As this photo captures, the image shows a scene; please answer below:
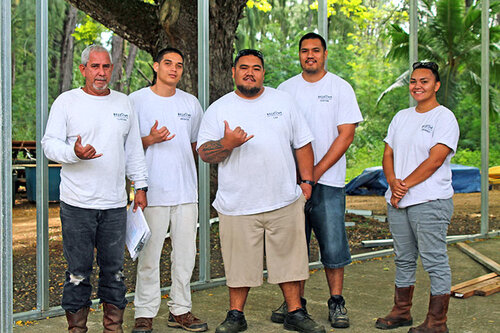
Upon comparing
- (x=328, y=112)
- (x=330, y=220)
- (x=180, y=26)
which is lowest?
(x=330, y=220)

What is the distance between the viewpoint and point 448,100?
16.0 metres

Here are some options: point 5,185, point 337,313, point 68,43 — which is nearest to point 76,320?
point 5,185

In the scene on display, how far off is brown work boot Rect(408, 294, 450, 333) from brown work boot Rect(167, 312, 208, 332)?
126 centimetres

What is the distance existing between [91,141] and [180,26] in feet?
9.92

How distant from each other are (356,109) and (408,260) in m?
1.00

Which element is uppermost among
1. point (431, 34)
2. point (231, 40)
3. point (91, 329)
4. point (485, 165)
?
point (431, 34)

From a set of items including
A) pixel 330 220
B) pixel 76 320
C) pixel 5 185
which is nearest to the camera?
pixel 5 185

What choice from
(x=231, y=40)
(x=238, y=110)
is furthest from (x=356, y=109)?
(x=231, y=40)

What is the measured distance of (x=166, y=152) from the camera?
3.72 metres

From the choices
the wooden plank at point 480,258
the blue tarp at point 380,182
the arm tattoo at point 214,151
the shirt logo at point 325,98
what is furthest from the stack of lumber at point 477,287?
the blue tarp at point 380,182

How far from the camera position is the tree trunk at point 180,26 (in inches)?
239

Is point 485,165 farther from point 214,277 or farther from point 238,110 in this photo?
point 238,110

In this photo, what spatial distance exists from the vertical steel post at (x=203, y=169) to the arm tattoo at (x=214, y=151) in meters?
1.26

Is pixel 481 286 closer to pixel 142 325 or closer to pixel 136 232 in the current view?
pixel 142 325
